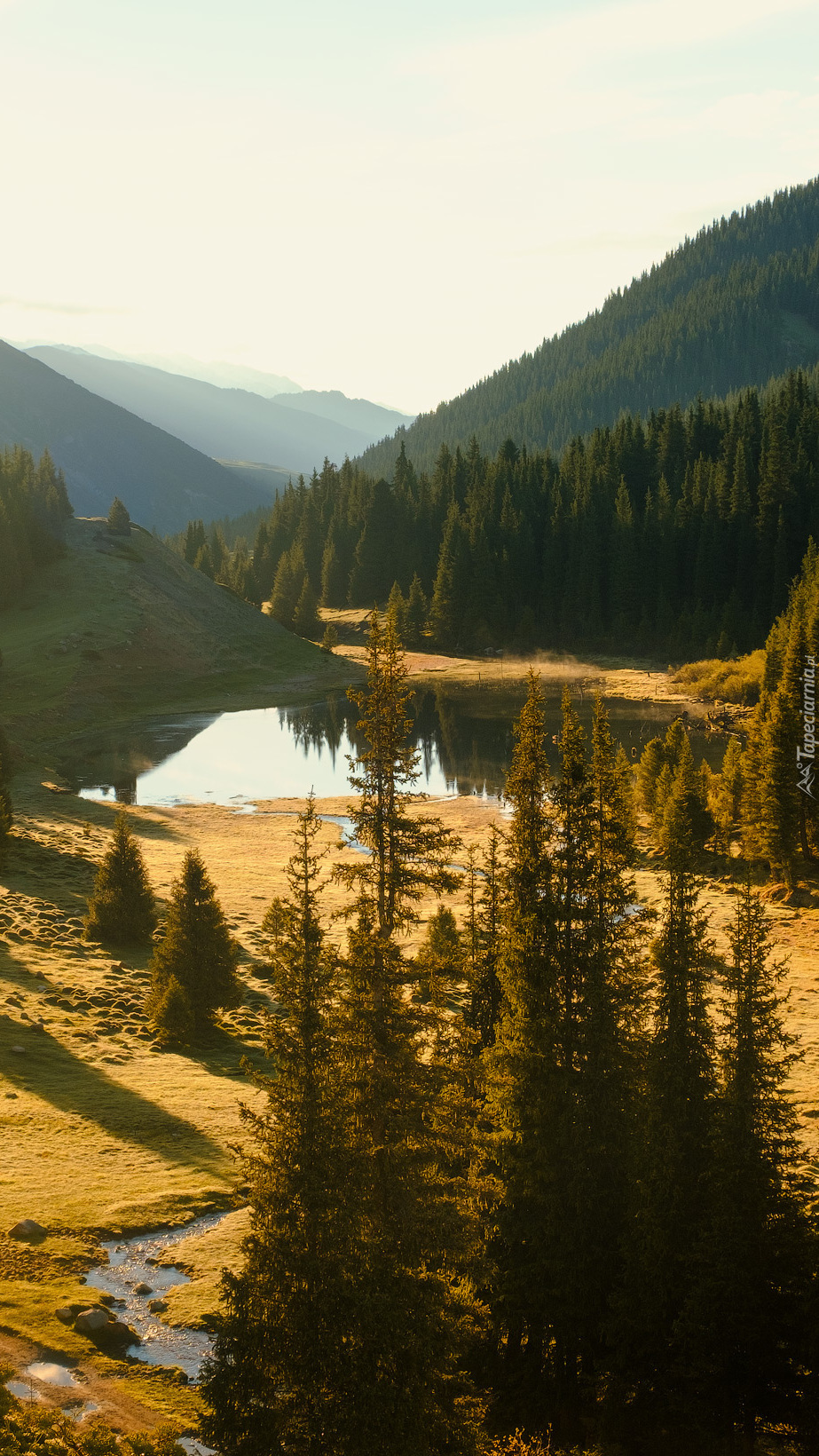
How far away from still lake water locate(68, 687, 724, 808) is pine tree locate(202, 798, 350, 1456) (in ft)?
173

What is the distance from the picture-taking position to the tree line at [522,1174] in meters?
12.4

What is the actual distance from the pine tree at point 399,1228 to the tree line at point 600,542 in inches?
4367

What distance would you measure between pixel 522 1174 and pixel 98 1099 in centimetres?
1255

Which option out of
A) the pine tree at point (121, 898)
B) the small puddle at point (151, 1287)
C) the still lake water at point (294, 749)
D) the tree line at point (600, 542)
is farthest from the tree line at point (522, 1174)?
the tree line at point (600, 542)

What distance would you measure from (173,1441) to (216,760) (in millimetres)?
73705

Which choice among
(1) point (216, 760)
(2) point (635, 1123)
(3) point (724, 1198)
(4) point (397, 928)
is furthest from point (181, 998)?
(1) point (216, 760)

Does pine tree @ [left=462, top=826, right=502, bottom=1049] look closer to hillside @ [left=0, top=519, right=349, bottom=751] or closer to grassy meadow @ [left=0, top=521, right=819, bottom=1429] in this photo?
grassy meadow @ [left=0, top=521, right=819, bottom=1429]

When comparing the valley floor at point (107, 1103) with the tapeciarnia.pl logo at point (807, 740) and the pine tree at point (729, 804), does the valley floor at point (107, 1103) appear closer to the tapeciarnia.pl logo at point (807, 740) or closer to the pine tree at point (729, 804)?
the pine tree at point (729, 804)

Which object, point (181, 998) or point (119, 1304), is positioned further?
point (181, 998)

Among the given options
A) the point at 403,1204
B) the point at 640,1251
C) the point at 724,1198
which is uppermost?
the point at 403,1204

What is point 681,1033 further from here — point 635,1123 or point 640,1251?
point 640,1251

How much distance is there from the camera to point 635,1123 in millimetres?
17781

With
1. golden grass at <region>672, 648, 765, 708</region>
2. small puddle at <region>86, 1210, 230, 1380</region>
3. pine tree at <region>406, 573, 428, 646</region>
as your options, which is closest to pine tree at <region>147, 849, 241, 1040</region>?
small puddle at <region>86, 1210, 230, 1380</region>

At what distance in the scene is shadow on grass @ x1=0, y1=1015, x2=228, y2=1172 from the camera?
77.8 ft
